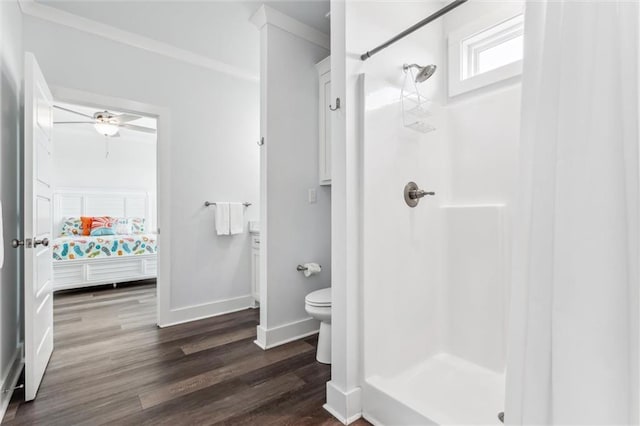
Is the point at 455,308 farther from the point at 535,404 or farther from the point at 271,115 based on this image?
the point at 271,115

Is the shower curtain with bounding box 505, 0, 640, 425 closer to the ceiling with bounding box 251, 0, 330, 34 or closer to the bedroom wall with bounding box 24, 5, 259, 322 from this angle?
the ceiling with bounding box 251, 0, 330, 34

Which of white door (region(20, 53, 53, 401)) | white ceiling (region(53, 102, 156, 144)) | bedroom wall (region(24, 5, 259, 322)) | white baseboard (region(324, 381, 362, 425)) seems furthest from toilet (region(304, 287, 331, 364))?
white ceiling (region(53, 102, 156, 144))

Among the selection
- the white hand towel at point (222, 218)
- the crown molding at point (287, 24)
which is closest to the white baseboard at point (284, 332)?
the white hand towel at point (222, 218)

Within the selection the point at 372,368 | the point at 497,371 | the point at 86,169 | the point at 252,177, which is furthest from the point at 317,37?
the point at 86,169

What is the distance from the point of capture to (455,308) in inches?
79.7

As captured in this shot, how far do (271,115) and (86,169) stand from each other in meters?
4.67

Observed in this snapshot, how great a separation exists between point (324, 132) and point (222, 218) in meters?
1.31

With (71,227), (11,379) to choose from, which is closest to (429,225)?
(11,379)

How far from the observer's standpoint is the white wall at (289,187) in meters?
2.47

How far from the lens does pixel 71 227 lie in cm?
505

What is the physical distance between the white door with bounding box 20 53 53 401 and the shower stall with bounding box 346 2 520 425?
5.74ft

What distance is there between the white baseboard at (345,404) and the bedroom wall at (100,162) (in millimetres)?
5436

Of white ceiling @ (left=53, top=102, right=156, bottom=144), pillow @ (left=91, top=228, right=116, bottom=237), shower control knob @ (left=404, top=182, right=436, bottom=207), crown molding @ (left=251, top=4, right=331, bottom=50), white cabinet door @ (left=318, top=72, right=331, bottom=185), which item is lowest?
pillow @ (left=91, top=228, right=116, bottom=237)

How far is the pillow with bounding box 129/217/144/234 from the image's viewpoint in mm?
5624
